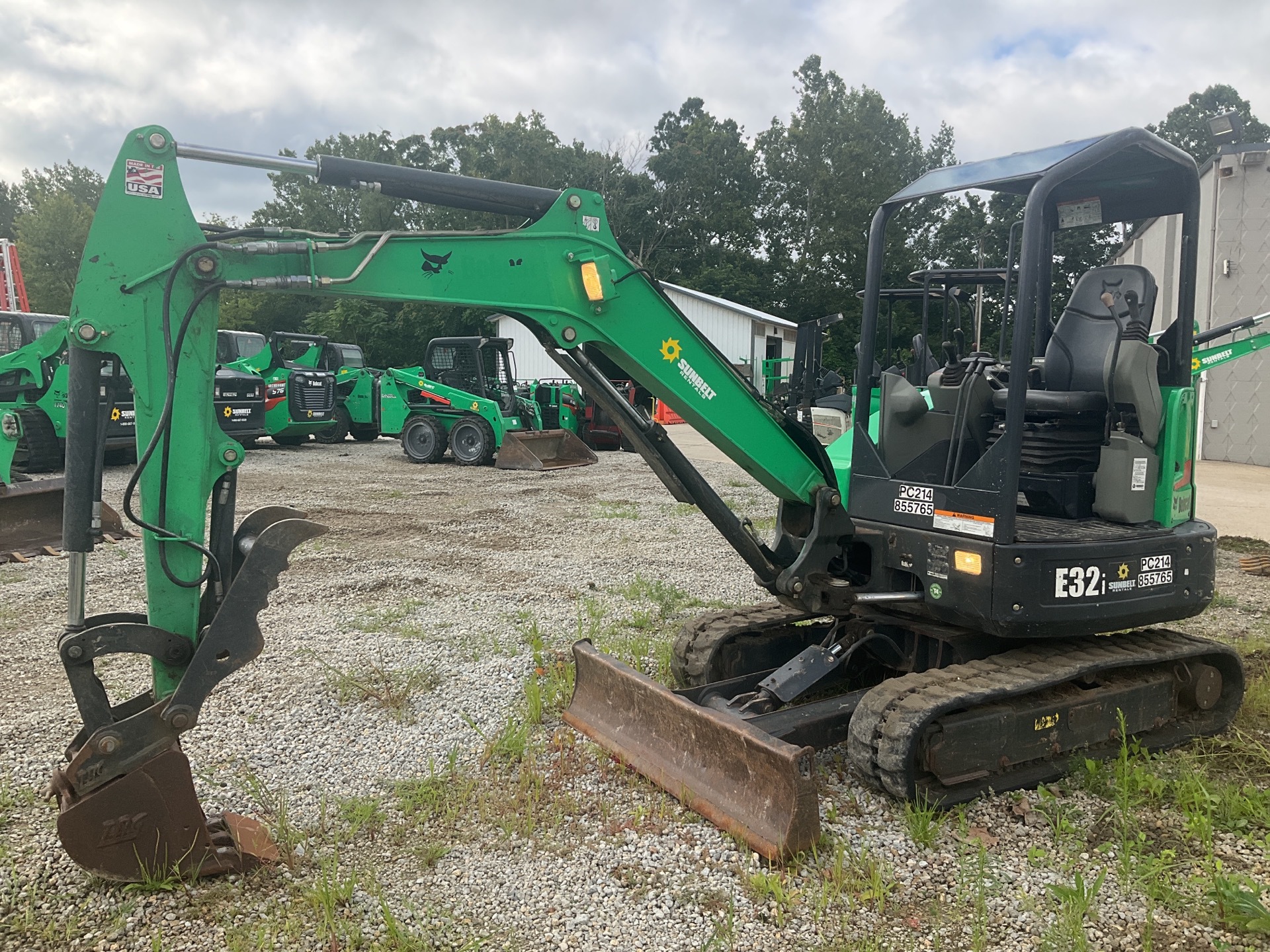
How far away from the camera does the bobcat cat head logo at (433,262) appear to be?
3340mm

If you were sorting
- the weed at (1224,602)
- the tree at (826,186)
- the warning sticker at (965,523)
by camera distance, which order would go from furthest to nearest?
the tree at (826,186)
the weed at (1224,602)
the warning sticker at (965,523)

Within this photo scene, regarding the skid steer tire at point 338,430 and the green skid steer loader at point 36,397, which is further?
the skid steer tire at point 338,430

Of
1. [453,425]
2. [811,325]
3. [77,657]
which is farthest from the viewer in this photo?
[453,425]

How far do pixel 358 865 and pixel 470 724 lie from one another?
1230 mm

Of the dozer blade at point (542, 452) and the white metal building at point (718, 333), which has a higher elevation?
the white metal building at point (718, 333)

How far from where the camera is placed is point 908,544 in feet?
13.1

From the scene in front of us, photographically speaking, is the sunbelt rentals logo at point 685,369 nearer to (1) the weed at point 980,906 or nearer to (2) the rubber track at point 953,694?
(2) the rubber track at point 953,694

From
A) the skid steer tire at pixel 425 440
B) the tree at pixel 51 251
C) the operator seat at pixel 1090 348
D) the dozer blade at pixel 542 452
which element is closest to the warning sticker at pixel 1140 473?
the operator seat at pixel 1090 348

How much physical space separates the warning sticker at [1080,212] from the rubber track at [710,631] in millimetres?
2238

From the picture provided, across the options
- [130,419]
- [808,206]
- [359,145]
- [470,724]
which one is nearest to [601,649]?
[470,724]

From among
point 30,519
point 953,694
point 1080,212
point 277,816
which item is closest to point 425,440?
point 30,519

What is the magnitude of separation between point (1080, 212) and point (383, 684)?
13.9 ft

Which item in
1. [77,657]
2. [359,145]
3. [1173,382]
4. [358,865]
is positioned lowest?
[358,865]

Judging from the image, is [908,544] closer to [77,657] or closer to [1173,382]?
[1173,382]
